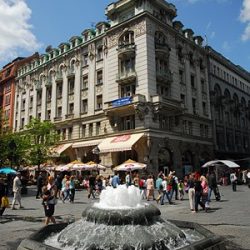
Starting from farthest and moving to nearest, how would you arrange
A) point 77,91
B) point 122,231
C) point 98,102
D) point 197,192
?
point 77,91 → point 98,102 → point 197,192 → point 122,231

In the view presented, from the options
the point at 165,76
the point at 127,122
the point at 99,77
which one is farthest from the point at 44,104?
the point at 165,76

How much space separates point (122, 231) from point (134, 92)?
88.0ft

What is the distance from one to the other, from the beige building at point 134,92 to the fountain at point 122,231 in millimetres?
20975

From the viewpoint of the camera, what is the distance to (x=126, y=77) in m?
32.7

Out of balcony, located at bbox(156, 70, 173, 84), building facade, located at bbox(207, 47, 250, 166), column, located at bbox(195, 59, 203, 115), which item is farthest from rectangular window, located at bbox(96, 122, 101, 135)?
building facade, located at bbox(207, 47, 250, 166)

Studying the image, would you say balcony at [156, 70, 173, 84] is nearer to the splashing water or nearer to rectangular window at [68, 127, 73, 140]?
rectangular window at [68, 127, 73, 140]

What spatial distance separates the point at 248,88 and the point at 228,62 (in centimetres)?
886

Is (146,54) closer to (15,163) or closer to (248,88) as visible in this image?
(15,163)

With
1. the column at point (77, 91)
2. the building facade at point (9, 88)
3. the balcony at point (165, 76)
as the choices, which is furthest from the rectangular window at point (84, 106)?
the building facade at point (9, 88)

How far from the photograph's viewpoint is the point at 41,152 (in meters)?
35.8

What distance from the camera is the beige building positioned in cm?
3097

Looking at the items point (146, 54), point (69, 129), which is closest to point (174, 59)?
point (146, 54)

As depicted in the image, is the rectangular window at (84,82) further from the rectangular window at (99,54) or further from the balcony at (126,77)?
the balcony at (126,77)

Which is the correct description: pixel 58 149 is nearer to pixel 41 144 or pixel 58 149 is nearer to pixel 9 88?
pixel 41 144
